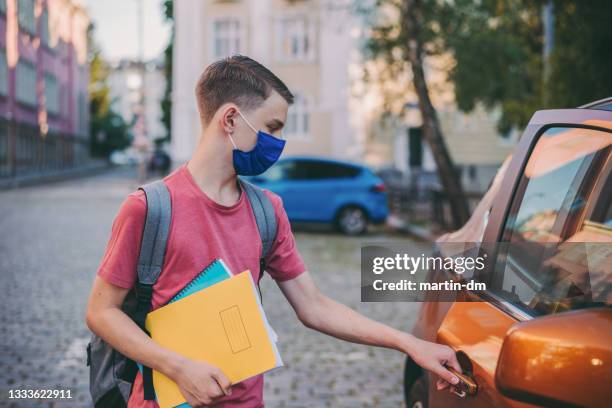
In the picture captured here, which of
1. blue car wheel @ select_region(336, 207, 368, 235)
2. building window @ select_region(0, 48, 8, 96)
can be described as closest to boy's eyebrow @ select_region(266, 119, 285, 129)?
blue car wheel @ select_region(336, 207, 368, 235)

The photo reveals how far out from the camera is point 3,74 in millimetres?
29094

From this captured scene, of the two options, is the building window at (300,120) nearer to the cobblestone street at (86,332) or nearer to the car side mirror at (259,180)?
the car side mirror at (259,180)

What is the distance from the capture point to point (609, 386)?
1617 millimetres

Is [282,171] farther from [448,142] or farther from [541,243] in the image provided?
[448,142]

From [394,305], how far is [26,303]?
155 inches

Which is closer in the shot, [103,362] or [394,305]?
[103,362]

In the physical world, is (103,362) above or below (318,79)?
below

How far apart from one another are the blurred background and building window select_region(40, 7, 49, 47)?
19 centimetres

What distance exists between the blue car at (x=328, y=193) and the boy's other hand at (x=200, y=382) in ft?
51.4

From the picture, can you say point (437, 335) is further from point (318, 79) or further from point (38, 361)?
point (318, 79)

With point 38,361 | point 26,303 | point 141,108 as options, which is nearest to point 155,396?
point 38,361

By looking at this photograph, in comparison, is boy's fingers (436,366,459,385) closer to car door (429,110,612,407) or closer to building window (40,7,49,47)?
car door (429,110,612,407)

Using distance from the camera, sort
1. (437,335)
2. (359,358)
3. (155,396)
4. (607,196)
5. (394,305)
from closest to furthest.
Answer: (155,396), (607,196), (437,335), (359,358), (394,305)

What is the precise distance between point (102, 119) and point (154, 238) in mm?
68568
